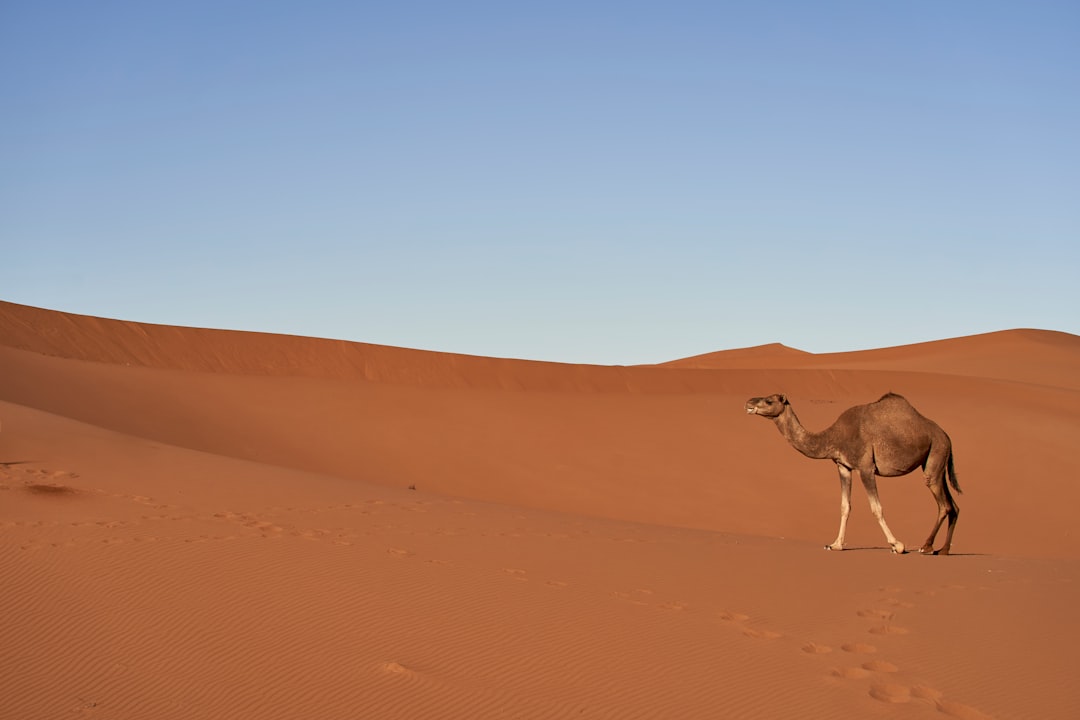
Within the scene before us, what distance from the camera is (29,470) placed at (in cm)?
1288

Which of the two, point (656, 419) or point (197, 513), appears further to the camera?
point (656, 419)

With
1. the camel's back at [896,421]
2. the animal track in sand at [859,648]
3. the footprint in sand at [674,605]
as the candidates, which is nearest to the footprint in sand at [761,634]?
the animal track in sand at [859,648]

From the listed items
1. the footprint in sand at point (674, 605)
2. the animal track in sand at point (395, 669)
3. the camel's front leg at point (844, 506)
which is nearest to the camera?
the animal track in sand at point (395, 669)

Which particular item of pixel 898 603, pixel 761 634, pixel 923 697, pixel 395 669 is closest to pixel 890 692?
pixel 923 697

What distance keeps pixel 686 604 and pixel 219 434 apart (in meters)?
18.1

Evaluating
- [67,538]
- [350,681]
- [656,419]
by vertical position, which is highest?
[656,419]

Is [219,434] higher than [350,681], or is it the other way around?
[219,434]

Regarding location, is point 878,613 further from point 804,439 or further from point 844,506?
point 804,439

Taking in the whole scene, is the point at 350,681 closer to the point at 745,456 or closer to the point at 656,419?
the point at 745,456

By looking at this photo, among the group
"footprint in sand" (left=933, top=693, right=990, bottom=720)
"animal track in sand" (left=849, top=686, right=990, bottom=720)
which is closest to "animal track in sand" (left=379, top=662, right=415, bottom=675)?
"animal track in sand" (left=849, top=686, right=990, bottom=720)

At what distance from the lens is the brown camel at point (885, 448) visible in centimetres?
1424

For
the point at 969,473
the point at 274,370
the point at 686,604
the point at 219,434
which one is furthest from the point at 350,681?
the point at 274,370

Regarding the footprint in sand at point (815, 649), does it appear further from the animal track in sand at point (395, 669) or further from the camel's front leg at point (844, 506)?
the camel's front leg at point (844, 506)

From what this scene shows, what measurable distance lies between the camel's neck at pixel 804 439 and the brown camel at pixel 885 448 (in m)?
0.01
